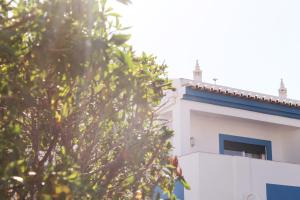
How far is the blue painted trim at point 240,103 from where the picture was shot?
14722mm

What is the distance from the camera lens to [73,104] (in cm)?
443

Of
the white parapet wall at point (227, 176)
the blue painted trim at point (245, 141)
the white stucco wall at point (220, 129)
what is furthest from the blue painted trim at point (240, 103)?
the white parapet wall at point (227, 176)

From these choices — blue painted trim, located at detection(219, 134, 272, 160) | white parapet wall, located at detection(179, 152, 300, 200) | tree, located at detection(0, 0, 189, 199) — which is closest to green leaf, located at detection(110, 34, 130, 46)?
tree, located at detection(0, 0, 189, 199)

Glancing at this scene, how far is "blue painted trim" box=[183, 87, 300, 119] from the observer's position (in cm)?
1472

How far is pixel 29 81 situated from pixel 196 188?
10321 mm

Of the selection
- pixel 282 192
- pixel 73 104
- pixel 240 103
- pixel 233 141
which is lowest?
pixel 73 104

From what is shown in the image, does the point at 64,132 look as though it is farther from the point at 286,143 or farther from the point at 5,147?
the point at 286,143

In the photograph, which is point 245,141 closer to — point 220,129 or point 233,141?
point 233,141

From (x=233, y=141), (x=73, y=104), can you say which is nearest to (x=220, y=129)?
(x=233, y=141)

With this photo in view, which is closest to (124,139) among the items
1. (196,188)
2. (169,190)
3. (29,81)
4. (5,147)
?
→ (169,190)

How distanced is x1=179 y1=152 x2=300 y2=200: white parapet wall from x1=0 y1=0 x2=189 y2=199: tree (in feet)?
27.9

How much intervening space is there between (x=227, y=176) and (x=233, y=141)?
2.72m

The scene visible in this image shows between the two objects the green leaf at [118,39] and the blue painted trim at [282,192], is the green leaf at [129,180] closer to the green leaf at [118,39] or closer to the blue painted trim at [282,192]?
the green leaf at [118,39]

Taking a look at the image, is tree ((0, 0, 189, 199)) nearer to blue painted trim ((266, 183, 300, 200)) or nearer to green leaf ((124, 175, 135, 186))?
green leaf ((124, 175, 135, 186))
